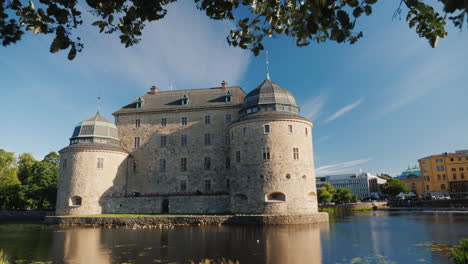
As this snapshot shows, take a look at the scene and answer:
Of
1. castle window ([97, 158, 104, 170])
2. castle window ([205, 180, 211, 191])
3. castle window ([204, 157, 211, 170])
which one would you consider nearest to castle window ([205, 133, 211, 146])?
castle window ([204, 157, 211, 170])

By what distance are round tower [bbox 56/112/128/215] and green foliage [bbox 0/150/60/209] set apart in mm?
14784

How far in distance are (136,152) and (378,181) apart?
370ft

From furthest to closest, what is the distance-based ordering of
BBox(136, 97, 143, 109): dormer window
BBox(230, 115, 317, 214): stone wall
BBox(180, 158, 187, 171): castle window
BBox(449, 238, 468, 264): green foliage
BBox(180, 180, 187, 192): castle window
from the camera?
BBox(136, 97, 143, 109): dormer window → BBox(180, 158, 187, 171): castle window → BBox(180, 180, 187, 192): castle window → BBox(230, 115, 317, 214): stone wall → BBox(449, 238, 468, 264): green foliage

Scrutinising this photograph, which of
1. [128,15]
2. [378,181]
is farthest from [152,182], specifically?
[378,181]

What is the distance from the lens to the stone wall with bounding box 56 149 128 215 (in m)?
34.1

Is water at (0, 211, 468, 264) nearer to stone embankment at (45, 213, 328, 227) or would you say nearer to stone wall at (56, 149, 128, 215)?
stone embankment at (45, 213, 328, 227)

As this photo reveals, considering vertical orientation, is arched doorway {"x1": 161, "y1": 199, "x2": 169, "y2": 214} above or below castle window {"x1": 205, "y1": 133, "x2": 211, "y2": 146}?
below

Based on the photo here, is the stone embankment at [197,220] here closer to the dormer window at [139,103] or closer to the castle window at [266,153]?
the castle window at [266,153]

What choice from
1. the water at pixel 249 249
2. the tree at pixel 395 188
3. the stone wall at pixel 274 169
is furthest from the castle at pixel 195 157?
the tree at pixel 395 188

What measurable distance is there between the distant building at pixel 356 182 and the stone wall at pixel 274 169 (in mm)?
90974

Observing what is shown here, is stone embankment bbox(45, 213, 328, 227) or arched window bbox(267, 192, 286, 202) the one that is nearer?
stone embankment bbox(45, 213, 328, 227)

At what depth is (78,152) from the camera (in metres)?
35.2

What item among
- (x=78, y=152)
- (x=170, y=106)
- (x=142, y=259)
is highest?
(x=170, y=106)

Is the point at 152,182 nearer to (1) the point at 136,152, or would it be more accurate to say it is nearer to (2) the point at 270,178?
(1) the point at 136,152
